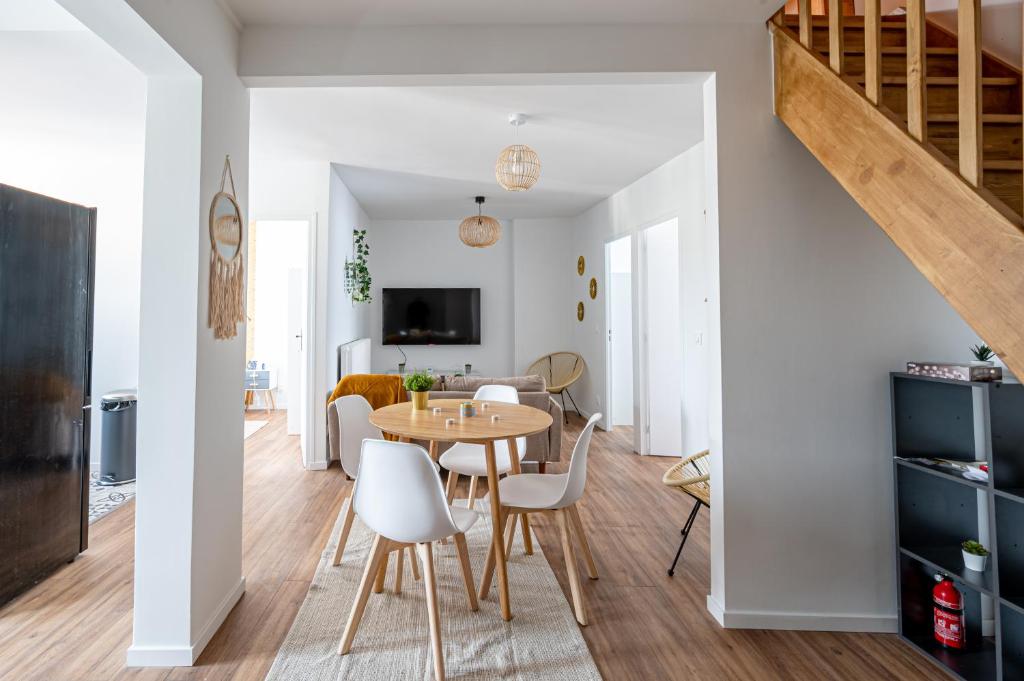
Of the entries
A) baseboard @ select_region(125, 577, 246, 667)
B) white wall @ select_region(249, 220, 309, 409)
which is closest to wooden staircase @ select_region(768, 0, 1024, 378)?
baseboard @ select_region(125, 577, 246, 667)

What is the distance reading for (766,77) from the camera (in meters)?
2.14

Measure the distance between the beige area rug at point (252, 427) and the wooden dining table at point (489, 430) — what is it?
3755 millimetres

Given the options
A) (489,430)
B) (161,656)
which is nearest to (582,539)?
(489,430)

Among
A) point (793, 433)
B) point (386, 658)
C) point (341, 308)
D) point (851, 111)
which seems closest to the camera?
point (851, 111)

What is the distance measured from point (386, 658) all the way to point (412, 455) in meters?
0.80

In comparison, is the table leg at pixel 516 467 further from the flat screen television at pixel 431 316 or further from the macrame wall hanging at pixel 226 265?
the flat screen television at pixel 431 316

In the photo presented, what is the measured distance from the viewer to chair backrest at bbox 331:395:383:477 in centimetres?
254

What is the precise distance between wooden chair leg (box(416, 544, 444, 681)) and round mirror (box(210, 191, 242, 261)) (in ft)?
4.80

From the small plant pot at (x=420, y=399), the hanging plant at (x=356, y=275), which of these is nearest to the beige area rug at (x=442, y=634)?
the small plant pot at (x=420, y=399)

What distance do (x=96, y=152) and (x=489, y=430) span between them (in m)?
4.22

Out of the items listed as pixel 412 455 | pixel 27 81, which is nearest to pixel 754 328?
pixel 412 455

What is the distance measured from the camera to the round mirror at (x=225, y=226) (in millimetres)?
2000

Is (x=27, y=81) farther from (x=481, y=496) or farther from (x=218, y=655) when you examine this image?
(x=481, y=496)

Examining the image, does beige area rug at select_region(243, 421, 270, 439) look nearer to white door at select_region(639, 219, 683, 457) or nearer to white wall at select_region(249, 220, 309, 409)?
white wall at select_region(249, 220, 309, 409)
